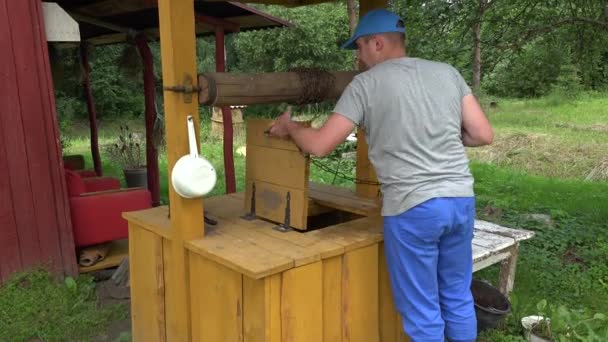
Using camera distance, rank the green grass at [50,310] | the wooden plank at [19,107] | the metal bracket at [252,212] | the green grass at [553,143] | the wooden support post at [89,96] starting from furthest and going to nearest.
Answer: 1. the green grass at [553,143]
2. the wooden support post at [89,96]
3. the wooden plank at [19,107]
4. the green grass at [50,310]
5. the metal bracket at [252,212]

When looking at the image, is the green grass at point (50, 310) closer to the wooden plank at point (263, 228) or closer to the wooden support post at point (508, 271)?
the wooden plank at point (263, 228)

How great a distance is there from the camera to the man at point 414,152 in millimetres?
2246

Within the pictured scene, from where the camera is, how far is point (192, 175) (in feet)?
7.54

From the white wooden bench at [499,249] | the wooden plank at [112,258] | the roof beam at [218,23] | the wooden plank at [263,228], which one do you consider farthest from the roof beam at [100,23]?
the white wooden bench at [499,249]

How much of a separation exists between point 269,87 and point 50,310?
2.71 metres

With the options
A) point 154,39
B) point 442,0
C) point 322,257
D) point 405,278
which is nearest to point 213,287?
point 322,257

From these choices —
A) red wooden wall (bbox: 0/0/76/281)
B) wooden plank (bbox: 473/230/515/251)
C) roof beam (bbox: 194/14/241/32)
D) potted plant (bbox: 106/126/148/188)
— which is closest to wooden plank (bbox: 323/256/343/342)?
wooden plank (bbox: 473/230/515/251)

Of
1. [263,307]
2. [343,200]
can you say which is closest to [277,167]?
[343,200]

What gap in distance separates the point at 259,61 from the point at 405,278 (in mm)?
20440

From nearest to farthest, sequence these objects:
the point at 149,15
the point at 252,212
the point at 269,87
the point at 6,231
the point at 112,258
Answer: the point at 269,87 → the point at 252,212 → the point at 6,231 → the point at 112,258 → the point at 149,15

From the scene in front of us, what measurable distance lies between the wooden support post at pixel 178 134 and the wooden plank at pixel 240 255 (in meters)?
0.09

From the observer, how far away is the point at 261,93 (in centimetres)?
257

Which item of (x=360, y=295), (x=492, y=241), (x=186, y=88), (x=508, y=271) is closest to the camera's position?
(x=186, y=88)

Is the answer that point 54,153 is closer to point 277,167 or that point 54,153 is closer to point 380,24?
point 277,167
